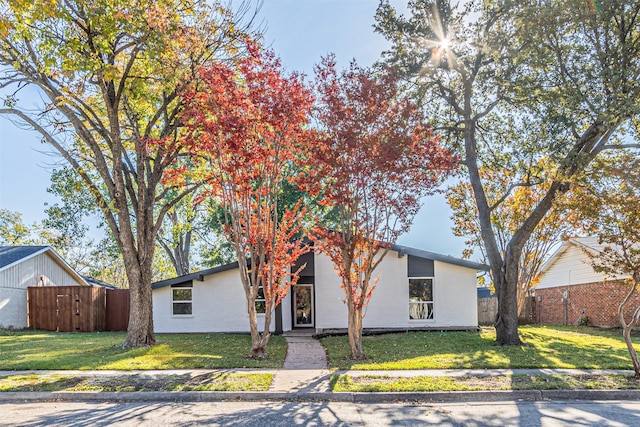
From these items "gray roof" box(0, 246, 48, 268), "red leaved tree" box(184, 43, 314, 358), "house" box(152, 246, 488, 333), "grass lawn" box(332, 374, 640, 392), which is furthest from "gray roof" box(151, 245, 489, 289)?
"grass lawn" box(332, 374, 640, 392)

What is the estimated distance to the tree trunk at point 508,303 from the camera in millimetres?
14281

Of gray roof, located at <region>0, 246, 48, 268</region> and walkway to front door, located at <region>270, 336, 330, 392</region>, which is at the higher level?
gray roof, located at <region>0, 246, 48, 268</region>

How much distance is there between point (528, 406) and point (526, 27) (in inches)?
368

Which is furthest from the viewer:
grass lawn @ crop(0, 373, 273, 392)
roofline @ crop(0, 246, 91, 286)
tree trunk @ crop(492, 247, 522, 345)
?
roofline @ crop(0, 246, 91, 286)

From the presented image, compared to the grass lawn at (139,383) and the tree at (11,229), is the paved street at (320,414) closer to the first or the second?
the grass lawn at (139,383)

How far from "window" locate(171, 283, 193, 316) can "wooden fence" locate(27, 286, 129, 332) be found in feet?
12.1

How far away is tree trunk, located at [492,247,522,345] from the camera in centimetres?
1428

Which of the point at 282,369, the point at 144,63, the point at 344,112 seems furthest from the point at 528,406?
the point at 144,63

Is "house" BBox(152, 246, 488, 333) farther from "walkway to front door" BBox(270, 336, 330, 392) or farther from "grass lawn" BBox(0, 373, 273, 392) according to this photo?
"grass lawn" BBox(0, 373, 273, 392)

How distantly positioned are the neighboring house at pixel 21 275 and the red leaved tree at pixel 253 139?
14.9m

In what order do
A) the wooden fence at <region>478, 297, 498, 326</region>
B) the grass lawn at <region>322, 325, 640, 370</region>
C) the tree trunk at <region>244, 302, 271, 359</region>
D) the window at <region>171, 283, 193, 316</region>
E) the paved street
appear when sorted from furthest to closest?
the wooden fence at <region>478, 297, 498, 326</region>
the window at <region>171, 283, 193, 316</region>
the tree trunk at <region>244, 302, 271, 359</region>
the grass lawn at <region>322, 325, 640, 370</region>
the paved street

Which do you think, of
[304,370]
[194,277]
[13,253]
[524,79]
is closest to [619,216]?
[524,79]

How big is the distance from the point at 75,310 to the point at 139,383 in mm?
14638

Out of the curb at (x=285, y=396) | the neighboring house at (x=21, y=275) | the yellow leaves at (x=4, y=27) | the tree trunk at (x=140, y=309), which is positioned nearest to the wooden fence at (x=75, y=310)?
the neighboring house at (x=21, y=275)
